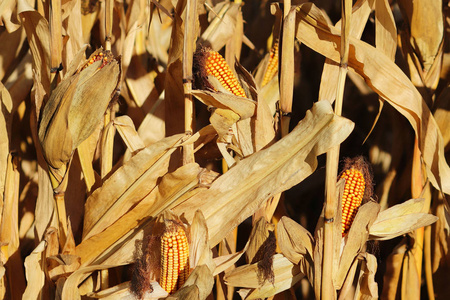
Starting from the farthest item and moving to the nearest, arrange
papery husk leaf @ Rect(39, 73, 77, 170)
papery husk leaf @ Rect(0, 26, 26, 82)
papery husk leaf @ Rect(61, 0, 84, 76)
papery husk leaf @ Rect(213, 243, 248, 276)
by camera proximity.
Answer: papery husk leaf @ Rect(0, 26, 26, 82) → papery husk leaf @ Rect(61, 0, 84, 76) → papery husk leaf @ Rect(213, 243, 248, 276) → papery husk leaf @ Rect(39, 73, 77, 170)

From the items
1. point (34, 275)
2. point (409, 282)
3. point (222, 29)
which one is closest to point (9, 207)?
point (34, 275)

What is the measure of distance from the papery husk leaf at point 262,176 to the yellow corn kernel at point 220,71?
0.35 ft

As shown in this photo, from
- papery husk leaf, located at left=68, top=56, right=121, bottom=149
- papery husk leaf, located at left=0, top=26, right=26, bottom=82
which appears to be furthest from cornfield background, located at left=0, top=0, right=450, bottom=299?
papery husk leaf, located at left=0, top=26, right=26, bottom=82

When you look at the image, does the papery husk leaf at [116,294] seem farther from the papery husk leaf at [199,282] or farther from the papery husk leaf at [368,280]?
the papery husk leaf at [368,280]

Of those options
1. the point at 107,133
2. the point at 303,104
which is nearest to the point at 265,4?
the point at 303,104

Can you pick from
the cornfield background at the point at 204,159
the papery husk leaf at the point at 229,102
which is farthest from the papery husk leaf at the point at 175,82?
the papery husk leaf at the point at 229,102

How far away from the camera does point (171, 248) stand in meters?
0.68

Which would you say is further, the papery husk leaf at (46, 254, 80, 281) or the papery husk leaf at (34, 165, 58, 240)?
the papery husk leaf at (34, 165, 58, 240)

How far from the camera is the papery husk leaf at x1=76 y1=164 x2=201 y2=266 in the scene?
74 centimetres

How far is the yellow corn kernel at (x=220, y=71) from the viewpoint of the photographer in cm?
76

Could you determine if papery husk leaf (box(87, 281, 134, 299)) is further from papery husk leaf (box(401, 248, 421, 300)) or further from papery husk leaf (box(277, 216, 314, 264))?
papery husk leaf (box(401, 248, 421, 300))

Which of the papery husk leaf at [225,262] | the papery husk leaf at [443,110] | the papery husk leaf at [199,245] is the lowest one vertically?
the papery husk leaf at [225,262]

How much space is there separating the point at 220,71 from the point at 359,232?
31cm

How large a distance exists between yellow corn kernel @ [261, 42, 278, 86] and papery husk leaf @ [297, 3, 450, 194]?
0.07 m
